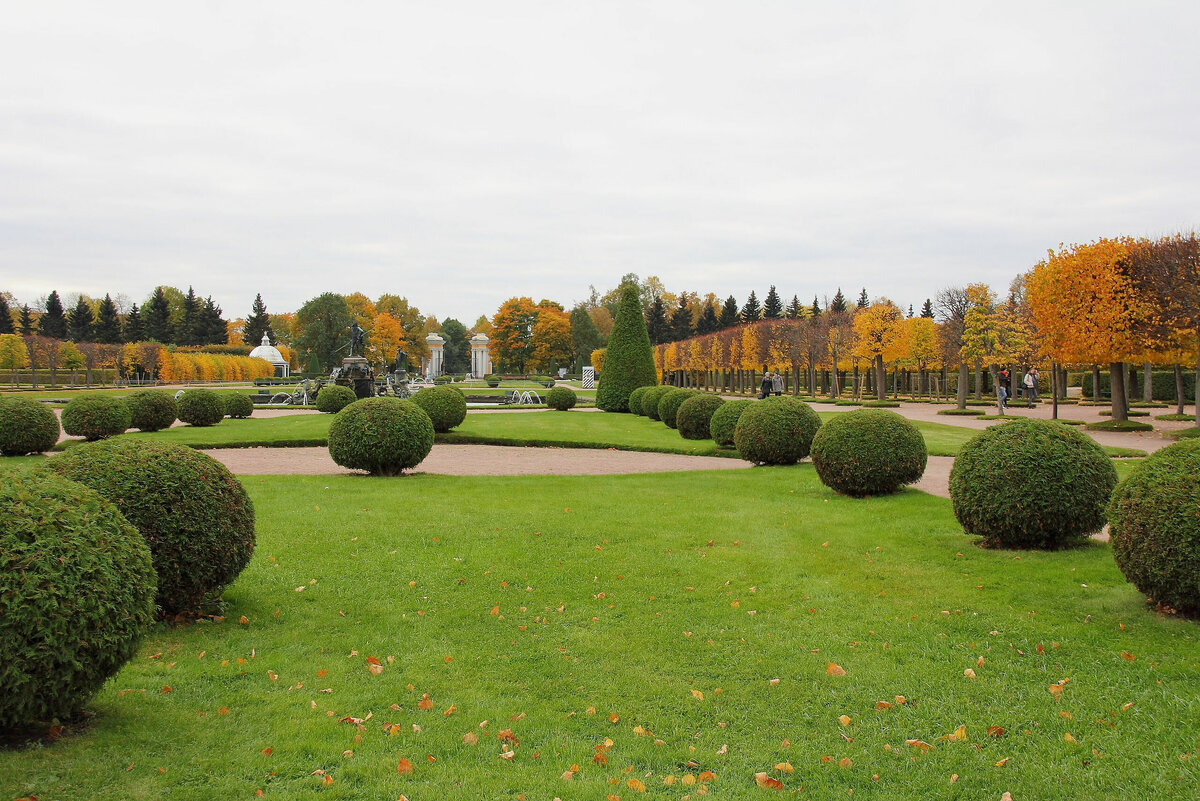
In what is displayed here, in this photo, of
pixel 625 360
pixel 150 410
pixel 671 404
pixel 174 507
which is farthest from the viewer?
pixel 625 360

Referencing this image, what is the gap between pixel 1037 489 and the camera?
716cm

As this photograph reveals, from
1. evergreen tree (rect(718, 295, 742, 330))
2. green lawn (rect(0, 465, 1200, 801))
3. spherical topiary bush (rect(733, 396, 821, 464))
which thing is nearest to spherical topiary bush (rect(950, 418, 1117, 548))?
green lawn (rect(0, 465, 1200, 801))

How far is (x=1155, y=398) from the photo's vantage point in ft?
Answer: 127

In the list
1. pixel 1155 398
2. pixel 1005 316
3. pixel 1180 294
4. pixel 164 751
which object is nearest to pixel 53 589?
pixel 164 751

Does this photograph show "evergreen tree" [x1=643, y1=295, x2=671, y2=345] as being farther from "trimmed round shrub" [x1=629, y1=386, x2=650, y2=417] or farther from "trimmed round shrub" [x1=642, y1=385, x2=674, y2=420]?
"trimmed round shrub" [x1=642, y1=385, x2=674, y2=420]

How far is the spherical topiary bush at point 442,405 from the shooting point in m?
21.9

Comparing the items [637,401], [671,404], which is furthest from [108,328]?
[671,404]

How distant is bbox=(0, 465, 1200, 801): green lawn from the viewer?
359 cm

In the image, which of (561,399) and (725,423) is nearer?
(725,423)

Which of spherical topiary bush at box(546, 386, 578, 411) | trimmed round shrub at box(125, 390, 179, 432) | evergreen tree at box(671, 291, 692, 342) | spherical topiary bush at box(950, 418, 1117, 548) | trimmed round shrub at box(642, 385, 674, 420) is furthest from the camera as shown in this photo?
evergreen tree at box(671, 291, 692, 342)

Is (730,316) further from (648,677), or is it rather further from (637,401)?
(648,677)

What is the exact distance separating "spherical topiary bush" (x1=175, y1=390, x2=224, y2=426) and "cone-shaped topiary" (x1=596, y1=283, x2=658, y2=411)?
53.3ft

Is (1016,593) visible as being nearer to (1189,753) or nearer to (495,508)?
(1189,753)

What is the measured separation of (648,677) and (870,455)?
678cm
